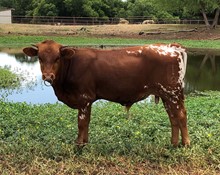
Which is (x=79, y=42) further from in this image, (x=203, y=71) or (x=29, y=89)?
(x=29, y=89)

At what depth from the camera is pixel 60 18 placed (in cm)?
5972

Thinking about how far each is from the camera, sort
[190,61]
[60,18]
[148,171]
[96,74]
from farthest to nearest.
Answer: [60,18] → [190,61] → [96,74] → [148,171]

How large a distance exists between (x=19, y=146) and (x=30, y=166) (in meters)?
0.75

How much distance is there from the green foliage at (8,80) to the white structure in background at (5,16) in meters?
48.0

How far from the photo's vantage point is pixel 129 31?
43.4m

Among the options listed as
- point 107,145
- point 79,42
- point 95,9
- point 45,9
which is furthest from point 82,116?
point 95,9

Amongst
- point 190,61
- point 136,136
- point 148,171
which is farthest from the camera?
point 190,61

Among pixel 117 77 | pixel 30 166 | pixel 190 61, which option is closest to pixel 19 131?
pixel 30 166

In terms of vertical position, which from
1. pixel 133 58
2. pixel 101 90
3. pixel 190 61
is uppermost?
pixel 133 58

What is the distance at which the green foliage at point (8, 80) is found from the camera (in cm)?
1511

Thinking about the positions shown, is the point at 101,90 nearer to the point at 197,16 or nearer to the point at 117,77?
the point at 117,77

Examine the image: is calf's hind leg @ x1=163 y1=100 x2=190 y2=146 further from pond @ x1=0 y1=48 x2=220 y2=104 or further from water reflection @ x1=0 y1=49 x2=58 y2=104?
water reflection @ x1=0 y1=49 x2=58 y2=104

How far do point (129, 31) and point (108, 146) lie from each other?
3774 cm

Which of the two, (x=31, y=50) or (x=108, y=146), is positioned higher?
(x=31, y=50)
